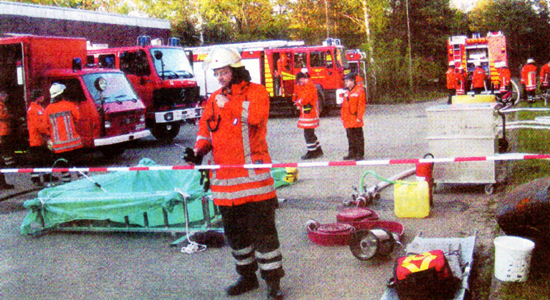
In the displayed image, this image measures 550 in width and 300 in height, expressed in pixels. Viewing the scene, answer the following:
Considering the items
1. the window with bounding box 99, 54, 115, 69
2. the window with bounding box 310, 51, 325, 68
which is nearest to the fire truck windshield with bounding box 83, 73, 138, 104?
the window with bounding box 99, 54, 115, 69

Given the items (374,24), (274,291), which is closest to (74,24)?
(274,291)

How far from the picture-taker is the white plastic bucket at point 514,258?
4340mm

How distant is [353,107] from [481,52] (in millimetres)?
17579

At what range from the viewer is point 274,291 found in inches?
181

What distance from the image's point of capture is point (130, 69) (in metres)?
16.1

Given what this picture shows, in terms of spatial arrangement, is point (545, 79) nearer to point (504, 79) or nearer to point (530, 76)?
point (530, 76)

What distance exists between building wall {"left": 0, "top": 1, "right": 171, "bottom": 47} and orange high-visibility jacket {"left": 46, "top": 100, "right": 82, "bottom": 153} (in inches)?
360

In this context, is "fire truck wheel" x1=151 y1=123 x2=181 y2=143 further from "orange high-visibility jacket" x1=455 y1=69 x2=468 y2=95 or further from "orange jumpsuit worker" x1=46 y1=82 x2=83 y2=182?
"orange high-visibility jacket" x1=455 y1=69 x2=468 y2=95

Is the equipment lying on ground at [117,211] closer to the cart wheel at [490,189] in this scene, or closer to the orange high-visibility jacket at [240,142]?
the orange high-visibility jacket at [240,142]

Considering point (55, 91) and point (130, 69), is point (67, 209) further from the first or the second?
point (130, 69)

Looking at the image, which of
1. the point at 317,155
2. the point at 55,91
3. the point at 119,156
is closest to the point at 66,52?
the point at 119,156

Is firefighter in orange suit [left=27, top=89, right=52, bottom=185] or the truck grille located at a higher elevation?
the truck grille

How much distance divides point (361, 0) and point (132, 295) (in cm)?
3776

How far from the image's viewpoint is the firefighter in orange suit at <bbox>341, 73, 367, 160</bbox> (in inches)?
423
